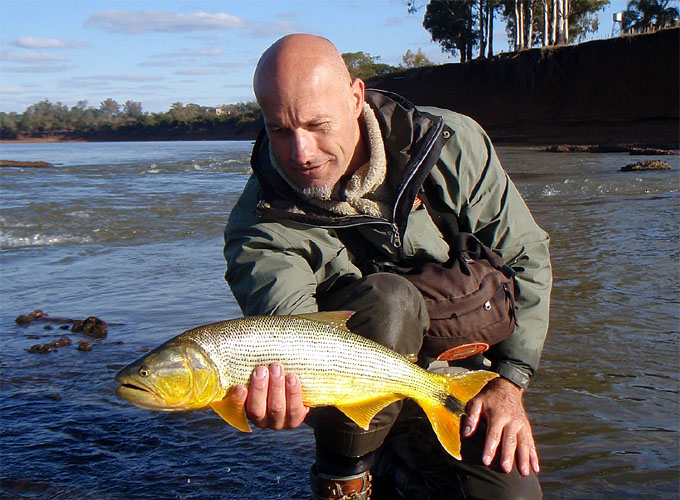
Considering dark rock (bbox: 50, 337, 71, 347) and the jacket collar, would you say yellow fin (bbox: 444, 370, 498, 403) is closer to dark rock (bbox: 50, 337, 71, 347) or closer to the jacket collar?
the jacket collar

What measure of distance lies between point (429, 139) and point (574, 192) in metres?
11.3

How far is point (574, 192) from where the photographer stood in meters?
13.9

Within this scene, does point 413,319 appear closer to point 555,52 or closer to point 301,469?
point 301,469

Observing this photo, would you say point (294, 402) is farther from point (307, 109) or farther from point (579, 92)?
point (579, 92)

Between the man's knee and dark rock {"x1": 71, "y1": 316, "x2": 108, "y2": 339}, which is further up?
the man's knee

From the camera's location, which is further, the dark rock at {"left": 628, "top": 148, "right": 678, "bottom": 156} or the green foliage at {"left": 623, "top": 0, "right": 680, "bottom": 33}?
the green foliage at {"left": 623, "top": 0, "right": 680, "bottom": 33}

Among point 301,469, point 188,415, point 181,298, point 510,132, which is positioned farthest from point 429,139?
point 510,132

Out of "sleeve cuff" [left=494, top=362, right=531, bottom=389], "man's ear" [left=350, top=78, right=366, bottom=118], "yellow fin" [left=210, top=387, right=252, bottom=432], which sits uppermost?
"man's ear" [left=350, top=78, right=366, bottom=118]

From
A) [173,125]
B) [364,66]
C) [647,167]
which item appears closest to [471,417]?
[647,167]

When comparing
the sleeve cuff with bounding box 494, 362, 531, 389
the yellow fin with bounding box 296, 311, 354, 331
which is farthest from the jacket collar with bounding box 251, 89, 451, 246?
the sleeve cuff with bounding box 494, 362, 531, 389

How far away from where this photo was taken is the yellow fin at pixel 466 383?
2971 millimetres

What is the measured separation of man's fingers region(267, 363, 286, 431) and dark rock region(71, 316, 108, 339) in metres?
3.61

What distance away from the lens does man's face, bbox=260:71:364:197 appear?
3.26 metres

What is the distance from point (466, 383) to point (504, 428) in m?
0.26
